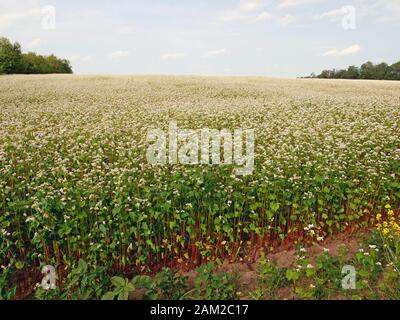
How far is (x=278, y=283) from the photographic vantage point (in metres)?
5.11

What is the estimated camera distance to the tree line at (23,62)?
241 feet

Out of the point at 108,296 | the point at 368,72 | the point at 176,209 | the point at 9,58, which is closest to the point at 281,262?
the point at 176,209

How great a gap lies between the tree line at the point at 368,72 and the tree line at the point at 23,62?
218ft

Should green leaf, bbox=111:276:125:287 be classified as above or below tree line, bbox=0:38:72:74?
below

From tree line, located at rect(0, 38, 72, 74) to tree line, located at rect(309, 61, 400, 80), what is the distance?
6636 centimetres

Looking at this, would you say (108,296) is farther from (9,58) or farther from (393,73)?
(393,73)

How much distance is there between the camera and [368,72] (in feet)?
264

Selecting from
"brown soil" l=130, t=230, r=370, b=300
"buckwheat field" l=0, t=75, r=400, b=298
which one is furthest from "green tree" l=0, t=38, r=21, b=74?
"brown soil" l=130, t=230, r=370, b=300

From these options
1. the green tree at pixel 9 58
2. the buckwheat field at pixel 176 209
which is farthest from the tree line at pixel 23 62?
the buckwheat field at pixel 176 209

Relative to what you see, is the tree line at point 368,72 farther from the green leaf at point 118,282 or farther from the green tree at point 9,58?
the green leaf at point 118,282

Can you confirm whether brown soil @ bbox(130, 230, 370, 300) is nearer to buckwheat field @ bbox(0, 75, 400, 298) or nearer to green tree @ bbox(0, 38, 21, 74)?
buckwheat field @ bbox(0, 75, 400, 298)

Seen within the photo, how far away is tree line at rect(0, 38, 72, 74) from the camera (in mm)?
73312

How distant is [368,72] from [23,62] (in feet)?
252

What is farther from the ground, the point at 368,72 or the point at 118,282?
the point at 368,72
